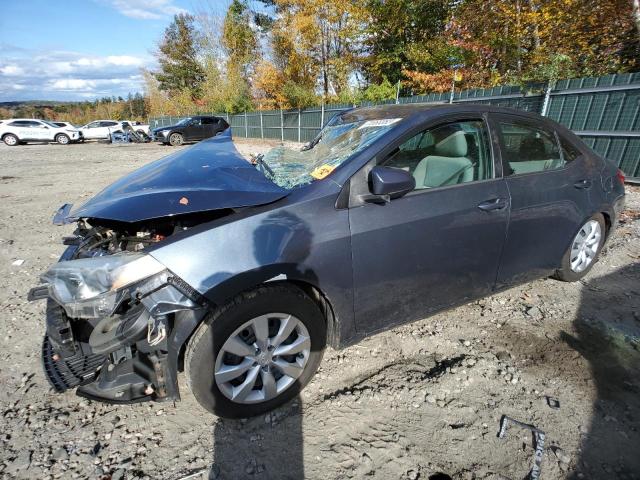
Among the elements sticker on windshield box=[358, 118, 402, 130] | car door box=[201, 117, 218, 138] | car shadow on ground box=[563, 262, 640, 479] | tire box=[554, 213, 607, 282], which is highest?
sticker on windshield box=[358, 118, 402, 130]

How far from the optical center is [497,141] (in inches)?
103

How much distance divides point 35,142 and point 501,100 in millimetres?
26819

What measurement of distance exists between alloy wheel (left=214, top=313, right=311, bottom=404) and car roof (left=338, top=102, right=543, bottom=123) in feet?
5.15

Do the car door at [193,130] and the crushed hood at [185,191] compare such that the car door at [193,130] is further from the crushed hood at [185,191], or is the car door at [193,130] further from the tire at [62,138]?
the crushed hood at [185,191]

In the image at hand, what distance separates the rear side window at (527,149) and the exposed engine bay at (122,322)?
83.3 inches

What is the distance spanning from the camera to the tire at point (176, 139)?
19984mm

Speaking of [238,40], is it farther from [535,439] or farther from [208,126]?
[535,439]

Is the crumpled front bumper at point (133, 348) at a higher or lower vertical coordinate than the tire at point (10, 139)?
higher

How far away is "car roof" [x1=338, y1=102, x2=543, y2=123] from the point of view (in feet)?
8.11

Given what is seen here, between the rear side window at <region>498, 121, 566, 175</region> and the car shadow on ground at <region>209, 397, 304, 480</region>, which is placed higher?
the rear side window at <region>498, 121, 566, 175</region>

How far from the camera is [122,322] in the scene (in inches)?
68.7

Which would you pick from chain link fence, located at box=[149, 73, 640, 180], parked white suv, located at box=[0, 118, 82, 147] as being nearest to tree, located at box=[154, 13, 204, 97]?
parked white suv, located at box=[0, 118, 82, 147]

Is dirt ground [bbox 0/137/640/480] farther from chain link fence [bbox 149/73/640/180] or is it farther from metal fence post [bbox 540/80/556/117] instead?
metal fence post [bbox 540/80/556/117]

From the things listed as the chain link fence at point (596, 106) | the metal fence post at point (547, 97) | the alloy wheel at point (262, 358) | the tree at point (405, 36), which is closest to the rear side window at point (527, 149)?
the alloy wheel at point (262, 358)
